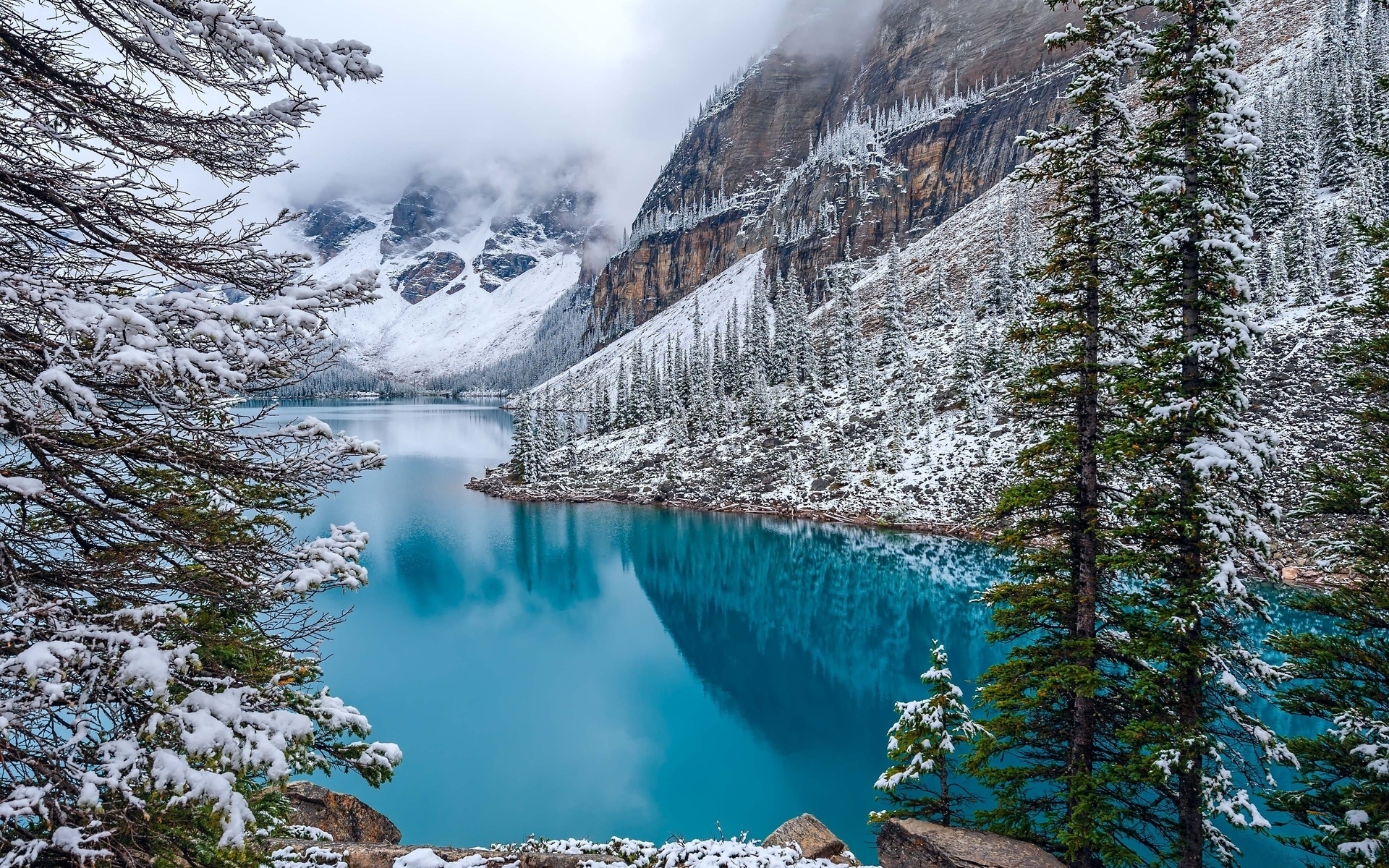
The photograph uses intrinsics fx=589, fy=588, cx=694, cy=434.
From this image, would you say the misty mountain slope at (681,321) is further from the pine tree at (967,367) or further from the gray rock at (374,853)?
the gray rock at (374,853)

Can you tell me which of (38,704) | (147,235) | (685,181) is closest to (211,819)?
(38,704)

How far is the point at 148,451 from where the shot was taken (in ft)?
14.6

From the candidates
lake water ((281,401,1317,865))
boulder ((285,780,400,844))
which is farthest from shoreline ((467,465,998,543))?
boulder ((285,780,400,844))

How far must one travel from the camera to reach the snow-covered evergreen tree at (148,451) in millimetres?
3346

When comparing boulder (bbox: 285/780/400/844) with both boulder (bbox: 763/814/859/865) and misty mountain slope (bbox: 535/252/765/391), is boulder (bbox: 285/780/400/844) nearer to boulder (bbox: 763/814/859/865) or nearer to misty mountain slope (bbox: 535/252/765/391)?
boulder (bbox: 763/814/859/865)

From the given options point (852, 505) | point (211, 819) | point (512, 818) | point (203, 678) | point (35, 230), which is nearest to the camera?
point (211, 819)

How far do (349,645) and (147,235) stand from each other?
29722 millimetres

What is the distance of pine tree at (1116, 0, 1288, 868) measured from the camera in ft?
25.6

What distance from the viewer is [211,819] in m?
3.29

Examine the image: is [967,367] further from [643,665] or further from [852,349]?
[643,665]

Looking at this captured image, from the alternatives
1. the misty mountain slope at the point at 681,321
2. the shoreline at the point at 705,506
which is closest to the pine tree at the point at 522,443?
the shoreline at the point at 705,506

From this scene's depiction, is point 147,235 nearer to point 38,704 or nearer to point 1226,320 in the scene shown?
point 38,704

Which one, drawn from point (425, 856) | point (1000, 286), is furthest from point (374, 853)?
point (1000, 286)

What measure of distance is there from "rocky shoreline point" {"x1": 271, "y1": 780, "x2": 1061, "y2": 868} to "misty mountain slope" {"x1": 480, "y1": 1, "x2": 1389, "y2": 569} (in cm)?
2562
